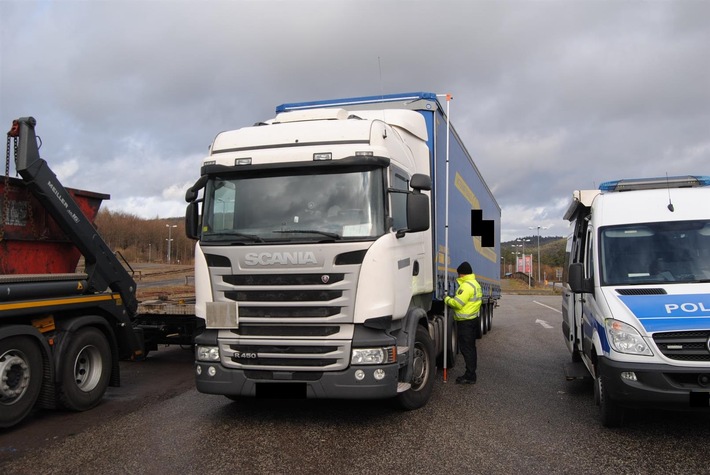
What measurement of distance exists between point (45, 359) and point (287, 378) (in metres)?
2.74

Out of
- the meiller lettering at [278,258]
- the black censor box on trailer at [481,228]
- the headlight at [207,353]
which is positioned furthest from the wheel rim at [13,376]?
the black censor box on trailer at [481,228]

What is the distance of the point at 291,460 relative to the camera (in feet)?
15.4

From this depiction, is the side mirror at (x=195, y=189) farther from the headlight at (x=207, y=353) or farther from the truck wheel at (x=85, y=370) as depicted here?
the truck wheel at (x=85, y=370)

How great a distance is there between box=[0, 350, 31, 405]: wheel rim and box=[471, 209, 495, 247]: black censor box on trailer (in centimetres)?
838

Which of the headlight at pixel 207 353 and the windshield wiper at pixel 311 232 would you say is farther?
the headlight at pixel 207 353

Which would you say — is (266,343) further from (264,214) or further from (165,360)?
(165,360)

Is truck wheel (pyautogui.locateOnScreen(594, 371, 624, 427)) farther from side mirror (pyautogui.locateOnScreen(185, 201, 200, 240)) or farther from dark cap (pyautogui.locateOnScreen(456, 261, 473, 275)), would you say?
side mirror (pyautogui.locateOnScreen(185, 201, 200, 240))

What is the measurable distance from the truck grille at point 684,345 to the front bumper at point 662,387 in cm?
11

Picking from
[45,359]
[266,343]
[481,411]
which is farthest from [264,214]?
[481,411]

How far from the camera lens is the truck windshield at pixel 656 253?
18.5 feet

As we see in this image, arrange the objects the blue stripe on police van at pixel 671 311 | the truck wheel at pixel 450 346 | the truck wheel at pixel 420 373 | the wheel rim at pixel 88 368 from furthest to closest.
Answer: the truck wheel at pixel 450 346 < the wheel rim at pixel 88 368 < the truck wheel at pixel 420 373 < the blue stripe on police van at pixel 671 311

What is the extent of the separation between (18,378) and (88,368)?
1.08m

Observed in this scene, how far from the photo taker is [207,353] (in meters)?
5.55

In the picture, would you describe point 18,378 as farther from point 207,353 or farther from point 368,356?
point 368,356
